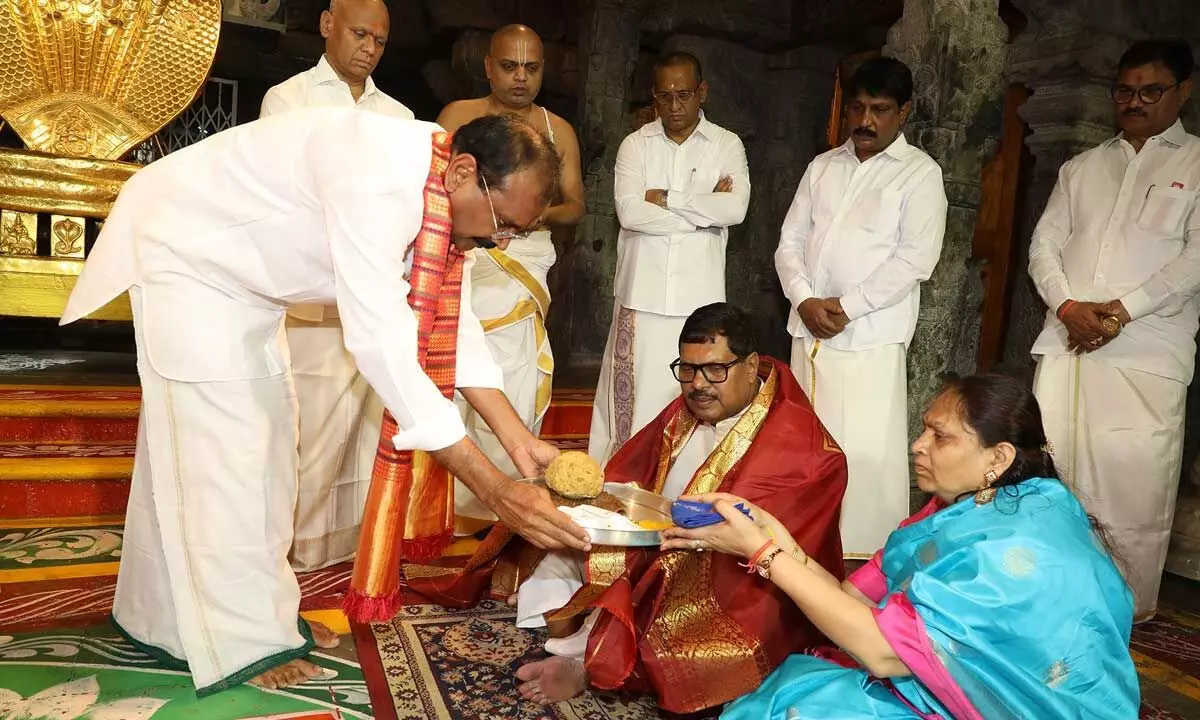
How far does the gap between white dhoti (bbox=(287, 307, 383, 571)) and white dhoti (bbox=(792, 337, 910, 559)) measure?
1.91 meters

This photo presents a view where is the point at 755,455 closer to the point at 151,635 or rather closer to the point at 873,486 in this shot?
the point at 873,486

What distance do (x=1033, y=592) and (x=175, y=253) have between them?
→ 2.15m

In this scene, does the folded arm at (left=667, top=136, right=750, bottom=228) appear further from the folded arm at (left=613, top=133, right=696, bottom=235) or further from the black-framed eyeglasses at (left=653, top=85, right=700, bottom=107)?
the black-framed eyeglasses at (left=653, top=85, right=700, bottom=107)

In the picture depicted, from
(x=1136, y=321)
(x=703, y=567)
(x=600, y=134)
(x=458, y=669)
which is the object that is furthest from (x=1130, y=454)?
(x=600, y=134)

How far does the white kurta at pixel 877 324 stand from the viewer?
12.6 feet

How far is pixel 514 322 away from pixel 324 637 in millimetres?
1636

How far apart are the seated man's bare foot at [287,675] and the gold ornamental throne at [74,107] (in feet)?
10.3

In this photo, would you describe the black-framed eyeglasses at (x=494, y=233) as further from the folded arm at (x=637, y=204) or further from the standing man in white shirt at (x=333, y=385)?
the folded arm at (x=637, y=204)

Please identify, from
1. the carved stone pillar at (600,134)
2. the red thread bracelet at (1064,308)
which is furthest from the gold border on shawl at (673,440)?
the carved stone pillar at (600,134)

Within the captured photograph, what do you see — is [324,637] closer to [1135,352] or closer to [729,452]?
[729,452]

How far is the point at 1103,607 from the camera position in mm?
1915

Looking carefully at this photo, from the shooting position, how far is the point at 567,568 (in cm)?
296

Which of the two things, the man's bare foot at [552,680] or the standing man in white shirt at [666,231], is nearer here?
the man's bare foot at [552,680]

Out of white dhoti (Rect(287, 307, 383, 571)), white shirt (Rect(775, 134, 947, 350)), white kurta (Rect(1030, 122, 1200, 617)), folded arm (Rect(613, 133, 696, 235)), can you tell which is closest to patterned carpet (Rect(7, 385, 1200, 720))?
white dhoti (Rect(287, 307, 383, 571))
